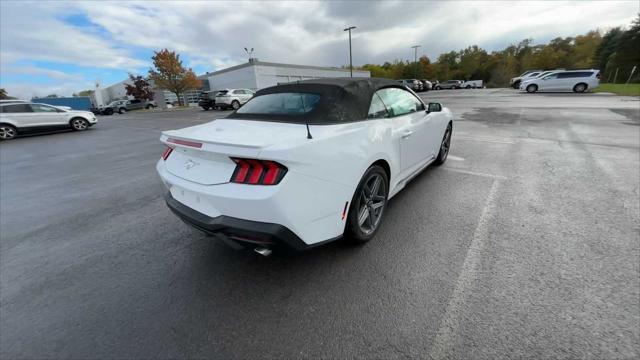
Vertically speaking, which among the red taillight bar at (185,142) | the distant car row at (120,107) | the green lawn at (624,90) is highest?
the distant car row at (120,107)

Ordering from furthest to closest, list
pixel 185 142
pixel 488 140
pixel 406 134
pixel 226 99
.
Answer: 1. pixel 226 99
2. pixel 488 140
3. pixel 406 134
4. pixel 185 142

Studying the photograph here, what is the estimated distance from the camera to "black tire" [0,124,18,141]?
11336 mm

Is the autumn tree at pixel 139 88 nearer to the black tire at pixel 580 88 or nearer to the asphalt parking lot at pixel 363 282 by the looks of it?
the asphalt parking lot at pixel 363 282

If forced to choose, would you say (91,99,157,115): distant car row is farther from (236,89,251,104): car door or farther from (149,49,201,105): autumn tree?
(236,89,251,104): car door

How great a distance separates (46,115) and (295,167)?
1630cm

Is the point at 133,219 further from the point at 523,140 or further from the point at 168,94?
the point at 168,94

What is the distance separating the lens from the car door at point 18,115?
11.4m

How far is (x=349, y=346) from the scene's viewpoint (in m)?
1.62

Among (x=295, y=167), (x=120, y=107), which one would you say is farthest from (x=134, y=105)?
(x=295, y=167)

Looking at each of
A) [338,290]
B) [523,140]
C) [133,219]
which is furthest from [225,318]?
[523,140]

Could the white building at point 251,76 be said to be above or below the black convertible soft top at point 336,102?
above

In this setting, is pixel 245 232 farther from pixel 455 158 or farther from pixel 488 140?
pixel 488 140

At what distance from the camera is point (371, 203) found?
2.63 metres

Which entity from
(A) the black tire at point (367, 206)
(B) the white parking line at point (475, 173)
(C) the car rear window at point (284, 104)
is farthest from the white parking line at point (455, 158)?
(C) the car rear window at point (284, 104)
